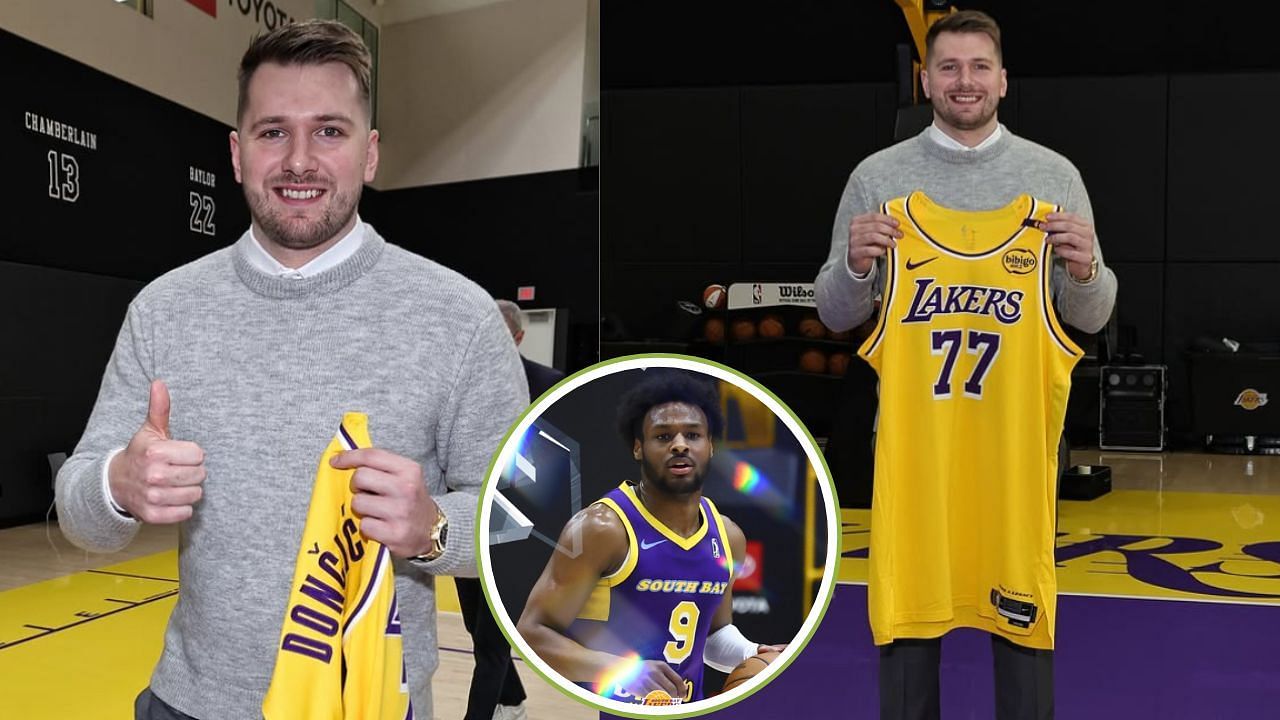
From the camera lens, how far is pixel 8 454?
6.86 metres

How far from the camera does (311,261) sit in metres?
1.46

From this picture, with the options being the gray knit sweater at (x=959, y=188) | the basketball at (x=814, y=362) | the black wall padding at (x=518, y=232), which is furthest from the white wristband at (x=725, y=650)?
the basketball at (x=814, y=362)

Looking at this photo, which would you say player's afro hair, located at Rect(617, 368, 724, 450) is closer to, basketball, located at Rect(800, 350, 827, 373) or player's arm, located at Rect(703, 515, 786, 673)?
player's arm, located at Rect(703, 515, 786, 673)

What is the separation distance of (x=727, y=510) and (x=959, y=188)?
1.48m

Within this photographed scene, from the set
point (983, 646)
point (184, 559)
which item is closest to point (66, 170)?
point (983, 646)

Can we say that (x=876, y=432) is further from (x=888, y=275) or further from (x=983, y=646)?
(x=983, y=646)

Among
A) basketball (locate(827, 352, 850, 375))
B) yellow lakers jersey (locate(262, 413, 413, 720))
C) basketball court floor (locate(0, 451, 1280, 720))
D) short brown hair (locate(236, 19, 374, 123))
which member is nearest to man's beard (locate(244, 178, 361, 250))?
short brown hair (locate(236, 19, 374, 123))

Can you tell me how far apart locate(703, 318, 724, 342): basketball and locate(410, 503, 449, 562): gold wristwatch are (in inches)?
411

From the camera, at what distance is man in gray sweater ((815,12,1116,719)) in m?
2.46

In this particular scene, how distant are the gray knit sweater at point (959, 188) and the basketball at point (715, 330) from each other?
9111 mm

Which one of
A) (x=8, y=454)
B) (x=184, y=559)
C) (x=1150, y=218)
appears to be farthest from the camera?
(x=1150, y=218)

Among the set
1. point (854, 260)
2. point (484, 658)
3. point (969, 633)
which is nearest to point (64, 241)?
point (484, 658)

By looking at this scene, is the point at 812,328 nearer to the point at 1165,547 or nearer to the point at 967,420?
the point at 1165,547

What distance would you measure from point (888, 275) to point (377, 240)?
1.43m
